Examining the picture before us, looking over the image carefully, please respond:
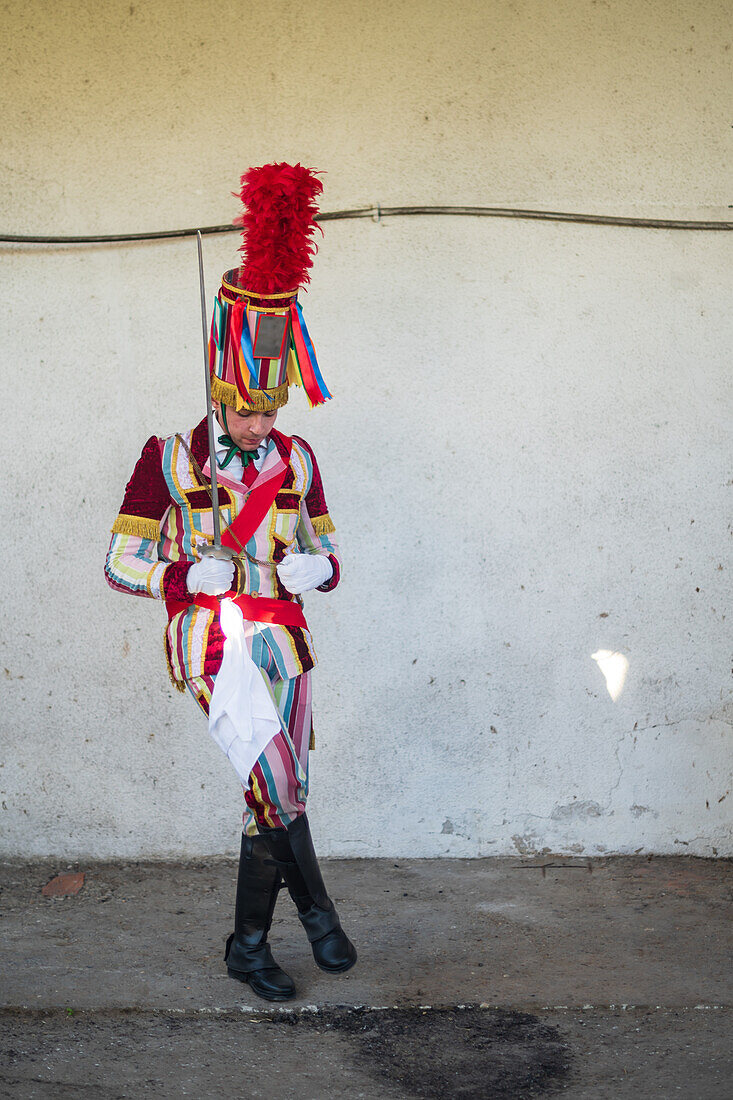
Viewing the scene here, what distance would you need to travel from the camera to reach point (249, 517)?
9.52ft

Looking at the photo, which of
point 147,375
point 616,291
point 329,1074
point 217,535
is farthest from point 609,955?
point 147,375

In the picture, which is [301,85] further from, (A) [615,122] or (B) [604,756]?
(B) [604,756]

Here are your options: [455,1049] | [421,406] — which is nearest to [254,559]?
[421,406]

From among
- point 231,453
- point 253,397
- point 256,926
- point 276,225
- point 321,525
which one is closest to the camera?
point 276,225

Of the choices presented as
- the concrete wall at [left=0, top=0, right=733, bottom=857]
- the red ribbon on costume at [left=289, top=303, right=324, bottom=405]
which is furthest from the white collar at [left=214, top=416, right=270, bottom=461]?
the concrete wall at [left=0, top=0, right=733, bottom=857]

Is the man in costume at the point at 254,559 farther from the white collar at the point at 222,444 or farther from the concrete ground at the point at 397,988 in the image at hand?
the concrete ground at the point at 397,988

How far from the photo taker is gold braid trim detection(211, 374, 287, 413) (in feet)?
9.25

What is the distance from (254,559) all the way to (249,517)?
117 mm

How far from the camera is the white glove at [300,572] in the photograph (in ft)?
9.34

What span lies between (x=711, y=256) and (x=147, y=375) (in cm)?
205

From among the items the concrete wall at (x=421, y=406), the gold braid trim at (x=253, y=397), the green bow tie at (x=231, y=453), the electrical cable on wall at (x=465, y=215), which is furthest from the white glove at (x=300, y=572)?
the electrical cable on wall at (x=465, y=215)

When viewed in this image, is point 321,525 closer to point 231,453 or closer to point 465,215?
point 231,453

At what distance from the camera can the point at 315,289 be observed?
3863 mm

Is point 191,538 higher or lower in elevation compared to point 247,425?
lower
